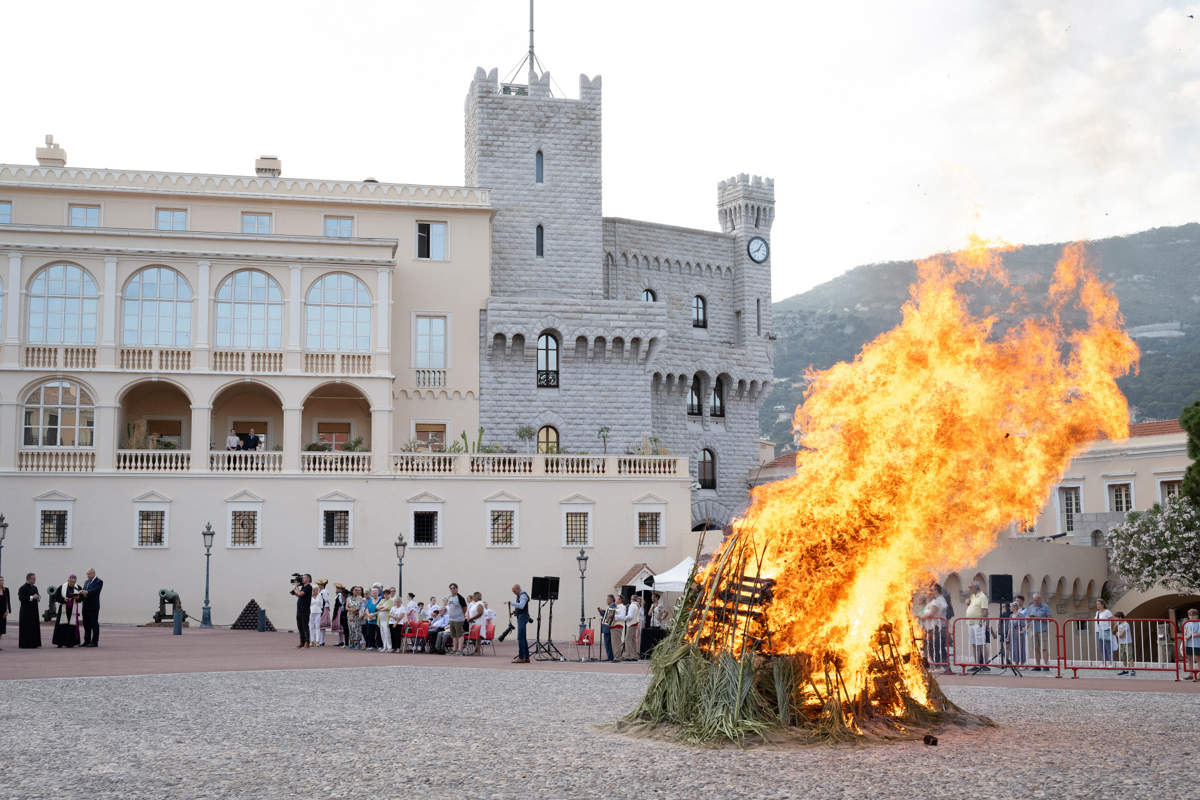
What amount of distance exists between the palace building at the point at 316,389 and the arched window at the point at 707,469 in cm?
999

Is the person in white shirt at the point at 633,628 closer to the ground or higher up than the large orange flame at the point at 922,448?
closer to the ground

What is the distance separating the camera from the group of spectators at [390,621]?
96.3ft

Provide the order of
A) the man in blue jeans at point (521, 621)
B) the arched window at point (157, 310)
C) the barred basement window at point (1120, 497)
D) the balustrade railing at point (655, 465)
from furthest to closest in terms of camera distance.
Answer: the barred basement window at point (1120, 497), the balustrade railing at point (655, 465), the arched window at point (157, 310), the man in blue jeans at point (521, 621)

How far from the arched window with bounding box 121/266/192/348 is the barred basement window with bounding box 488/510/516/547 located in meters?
11.6

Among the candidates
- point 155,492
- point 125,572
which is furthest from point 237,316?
point 125,572

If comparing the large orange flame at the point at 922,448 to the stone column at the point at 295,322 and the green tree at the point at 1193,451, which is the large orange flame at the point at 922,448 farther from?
the stone column at the point at 295,322

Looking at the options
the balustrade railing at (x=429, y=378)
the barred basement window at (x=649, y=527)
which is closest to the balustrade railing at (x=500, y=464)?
the barred basement window at (x=649, y=527)

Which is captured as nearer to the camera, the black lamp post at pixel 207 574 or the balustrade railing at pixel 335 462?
the black lamp post at pixel 207 574

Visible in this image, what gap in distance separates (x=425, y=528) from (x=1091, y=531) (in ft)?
87.8

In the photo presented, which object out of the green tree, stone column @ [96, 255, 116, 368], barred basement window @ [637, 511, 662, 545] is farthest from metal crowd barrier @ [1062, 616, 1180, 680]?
stone column @ [96, 255, 116, 368]

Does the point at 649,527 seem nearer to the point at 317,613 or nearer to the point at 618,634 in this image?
the point at 618,634

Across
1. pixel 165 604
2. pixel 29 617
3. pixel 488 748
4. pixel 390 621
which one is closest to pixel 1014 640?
pixel 390 621

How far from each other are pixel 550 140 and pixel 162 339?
18.1 metres

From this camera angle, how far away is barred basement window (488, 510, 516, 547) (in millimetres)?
41375
